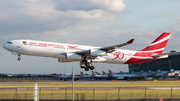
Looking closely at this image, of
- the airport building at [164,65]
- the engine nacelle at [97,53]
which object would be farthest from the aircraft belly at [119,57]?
the airport building at [164,65]

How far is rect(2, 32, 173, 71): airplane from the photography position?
4812cm

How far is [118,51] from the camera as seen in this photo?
56031mm

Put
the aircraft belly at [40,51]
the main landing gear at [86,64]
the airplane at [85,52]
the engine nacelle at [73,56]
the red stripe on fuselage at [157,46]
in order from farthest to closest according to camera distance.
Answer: the red stripe on fuselage at [157,46] < the main landing gear at [86,64] < the engine nacelle at [73,56] < the airplane at [85,52] < the aircraft belly at [40,51]

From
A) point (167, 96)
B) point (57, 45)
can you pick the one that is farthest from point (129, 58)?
point (167, 96)

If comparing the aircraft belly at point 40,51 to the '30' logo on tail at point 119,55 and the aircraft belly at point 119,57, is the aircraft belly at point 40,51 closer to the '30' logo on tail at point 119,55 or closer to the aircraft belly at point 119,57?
the aircraft belly at point 119,57

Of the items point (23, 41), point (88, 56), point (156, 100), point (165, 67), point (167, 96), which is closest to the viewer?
point (156, 100)

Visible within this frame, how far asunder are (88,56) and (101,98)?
23794mm

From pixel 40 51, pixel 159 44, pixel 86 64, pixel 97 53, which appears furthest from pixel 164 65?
pixel 40 51

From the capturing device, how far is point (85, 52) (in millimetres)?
51125

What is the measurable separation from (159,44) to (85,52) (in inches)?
859

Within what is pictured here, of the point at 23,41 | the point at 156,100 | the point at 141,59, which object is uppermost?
the point at 23,41

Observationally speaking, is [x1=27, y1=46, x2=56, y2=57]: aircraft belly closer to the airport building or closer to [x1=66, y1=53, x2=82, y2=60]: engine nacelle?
[x1=66, y1=53, x2=82, y2=60]: engine nacelle

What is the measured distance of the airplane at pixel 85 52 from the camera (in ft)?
158

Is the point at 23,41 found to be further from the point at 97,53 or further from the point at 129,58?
the point at 129,58
